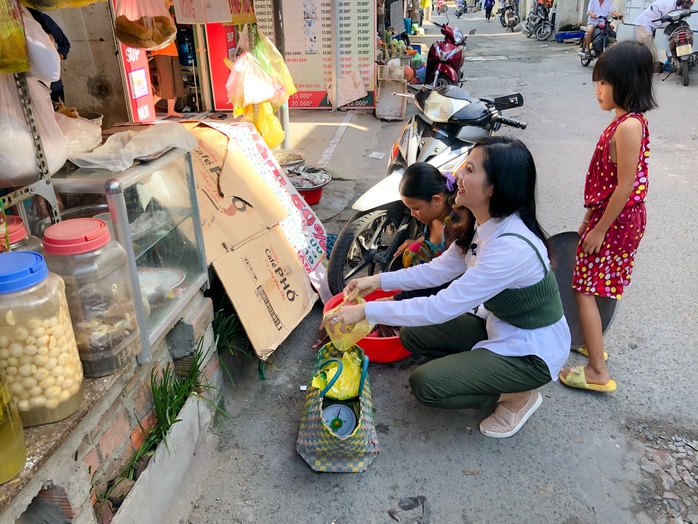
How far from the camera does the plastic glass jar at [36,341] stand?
1494 mm

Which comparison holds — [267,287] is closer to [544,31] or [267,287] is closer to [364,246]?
[364,246]

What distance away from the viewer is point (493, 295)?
2344mm

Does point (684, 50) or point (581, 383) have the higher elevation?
point (684, 50)

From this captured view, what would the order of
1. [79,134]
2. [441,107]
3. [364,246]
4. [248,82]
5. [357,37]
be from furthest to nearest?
[357,37], [248,82], [441,107], [364,246], [79,134]

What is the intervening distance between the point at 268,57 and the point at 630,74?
3.31 m

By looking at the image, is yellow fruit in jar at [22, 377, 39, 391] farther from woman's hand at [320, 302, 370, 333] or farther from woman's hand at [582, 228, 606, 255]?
woman's hand at [582, 228, 606, 255]

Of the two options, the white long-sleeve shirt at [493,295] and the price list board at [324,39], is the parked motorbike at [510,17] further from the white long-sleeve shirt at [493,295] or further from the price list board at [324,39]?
the white long-sleeve shirt at [493,295]

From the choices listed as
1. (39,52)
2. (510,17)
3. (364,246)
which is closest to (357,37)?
(364,246)

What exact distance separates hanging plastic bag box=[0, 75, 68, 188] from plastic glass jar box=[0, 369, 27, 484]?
65 cm

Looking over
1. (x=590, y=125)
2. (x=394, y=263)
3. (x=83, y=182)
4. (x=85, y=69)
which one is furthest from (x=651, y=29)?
(x=83, y=182)

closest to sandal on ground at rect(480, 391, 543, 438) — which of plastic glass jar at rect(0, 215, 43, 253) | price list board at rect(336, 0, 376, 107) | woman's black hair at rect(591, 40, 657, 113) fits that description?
woman's black hair at rect(591, 40, 657, 113)

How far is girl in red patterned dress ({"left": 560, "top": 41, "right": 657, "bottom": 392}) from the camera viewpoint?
100 inches

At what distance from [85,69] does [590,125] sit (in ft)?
22.5

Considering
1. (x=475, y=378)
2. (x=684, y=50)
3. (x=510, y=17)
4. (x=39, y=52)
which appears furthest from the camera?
(x=510, y=17)
